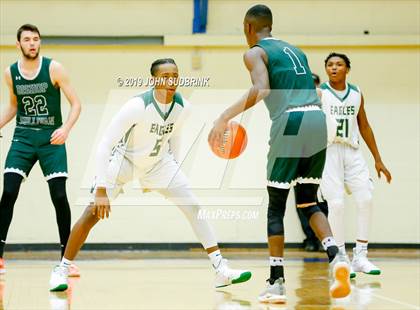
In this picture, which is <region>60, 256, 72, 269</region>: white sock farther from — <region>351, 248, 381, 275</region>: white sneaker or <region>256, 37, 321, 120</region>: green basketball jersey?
<region>351, 248, 381, 275</region>: white sneaker

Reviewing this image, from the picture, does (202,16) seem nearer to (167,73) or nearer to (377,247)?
(377,247)

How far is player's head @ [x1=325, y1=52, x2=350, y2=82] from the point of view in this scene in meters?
7.56

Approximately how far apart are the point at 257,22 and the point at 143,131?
4.28ft

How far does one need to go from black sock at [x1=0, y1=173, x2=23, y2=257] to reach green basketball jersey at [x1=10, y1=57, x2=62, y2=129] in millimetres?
498

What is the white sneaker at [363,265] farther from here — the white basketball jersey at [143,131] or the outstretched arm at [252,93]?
the outstretched arm at [252,93]

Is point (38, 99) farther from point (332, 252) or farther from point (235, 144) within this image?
point (235, 144)

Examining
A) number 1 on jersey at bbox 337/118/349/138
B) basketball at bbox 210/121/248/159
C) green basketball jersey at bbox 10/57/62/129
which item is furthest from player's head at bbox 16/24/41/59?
basketball at bbox 210/121/248/159

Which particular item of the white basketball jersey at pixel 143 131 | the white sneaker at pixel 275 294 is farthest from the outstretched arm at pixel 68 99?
the white sneaker at pixel 275 294

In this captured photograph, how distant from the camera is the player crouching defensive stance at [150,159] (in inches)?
235

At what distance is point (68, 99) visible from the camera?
7074 mm

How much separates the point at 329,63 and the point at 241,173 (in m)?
3.99

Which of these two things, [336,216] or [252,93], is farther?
[336,216]

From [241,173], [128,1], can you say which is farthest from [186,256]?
[128,1]

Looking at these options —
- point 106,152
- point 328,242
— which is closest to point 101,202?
point 106,152
